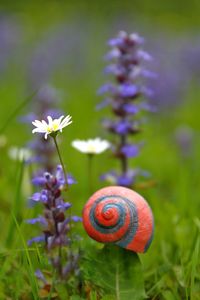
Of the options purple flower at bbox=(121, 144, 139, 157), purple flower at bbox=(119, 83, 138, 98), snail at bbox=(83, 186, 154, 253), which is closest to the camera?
snail at bbox=(83, 186, 154, 253)

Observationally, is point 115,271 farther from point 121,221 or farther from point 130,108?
point 130,108

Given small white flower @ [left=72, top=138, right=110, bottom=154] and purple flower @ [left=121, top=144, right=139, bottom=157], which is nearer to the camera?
small white flower @ [left=72, top=138, right=110, bottom=154]

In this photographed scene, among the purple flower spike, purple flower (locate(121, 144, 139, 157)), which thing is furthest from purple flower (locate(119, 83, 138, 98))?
purple flower (locate(121, 144, 139, 157))

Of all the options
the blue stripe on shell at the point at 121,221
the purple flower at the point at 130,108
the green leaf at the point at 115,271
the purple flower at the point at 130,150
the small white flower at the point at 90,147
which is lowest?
the green leaf at the point at 115,271

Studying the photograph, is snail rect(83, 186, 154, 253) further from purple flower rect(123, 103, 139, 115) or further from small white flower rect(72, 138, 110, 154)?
purple flower rect(123, 103, 139, 115)

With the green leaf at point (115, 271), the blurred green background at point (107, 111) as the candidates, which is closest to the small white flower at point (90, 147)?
the blurred green background at point (107, 111)

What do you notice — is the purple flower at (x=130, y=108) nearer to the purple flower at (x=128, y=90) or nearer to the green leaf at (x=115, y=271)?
the purple flower at (x=128, y=90)
